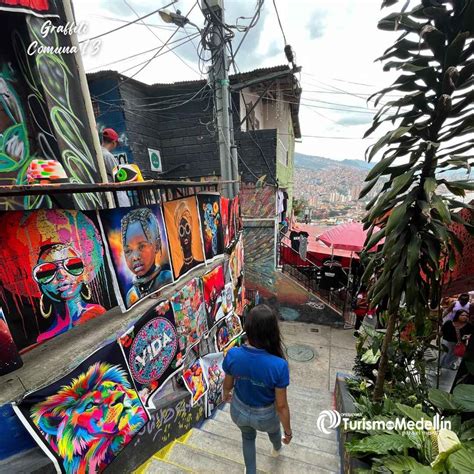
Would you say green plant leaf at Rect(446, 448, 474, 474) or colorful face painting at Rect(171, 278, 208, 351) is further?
colorful face painting at Rect(171, 278, 208, 351)

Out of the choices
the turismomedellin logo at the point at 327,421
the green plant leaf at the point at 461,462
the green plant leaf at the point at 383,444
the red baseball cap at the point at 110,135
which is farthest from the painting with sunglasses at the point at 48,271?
the turismomedellin logo at the point at 327,421

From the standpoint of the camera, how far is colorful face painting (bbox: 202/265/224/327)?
4078 mm

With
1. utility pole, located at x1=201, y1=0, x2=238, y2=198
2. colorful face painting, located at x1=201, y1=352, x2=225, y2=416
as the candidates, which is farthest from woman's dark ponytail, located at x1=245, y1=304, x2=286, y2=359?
utility pole, located at x1=201, y1=0, x2=238, y2=198

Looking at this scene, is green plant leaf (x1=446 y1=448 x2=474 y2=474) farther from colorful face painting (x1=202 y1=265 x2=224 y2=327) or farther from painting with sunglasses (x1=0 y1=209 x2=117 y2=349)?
colorful face painting (x1=202 y1=265 x2=224 y2=327)

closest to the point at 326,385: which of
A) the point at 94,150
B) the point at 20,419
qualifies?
the point at 20,419

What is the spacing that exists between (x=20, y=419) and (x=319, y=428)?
400 cm

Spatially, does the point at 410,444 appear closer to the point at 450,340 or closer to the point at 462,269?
the point at 462,269

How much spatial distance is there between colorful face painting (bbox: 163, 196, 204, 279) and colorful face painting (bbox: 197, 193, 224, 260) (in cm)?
17

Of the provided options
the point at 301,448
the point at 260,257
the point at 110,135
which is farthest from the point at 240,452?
the point at 260,257

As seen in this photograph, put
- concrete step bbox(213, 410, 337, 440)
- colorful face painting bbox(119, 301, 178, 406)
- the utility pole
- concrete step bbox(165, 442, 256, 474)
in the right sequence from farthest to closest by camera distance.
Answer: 1. the utility pole
2. concrete step bbox(213, 410, 337, 440)
3. concrete step bbox(165, 442, 256, 474)
4. colorful face painting bbox(119, 301, 178, 406)

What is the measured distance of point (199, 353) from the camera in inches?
158

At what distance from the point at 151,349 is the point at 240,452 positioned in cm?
171

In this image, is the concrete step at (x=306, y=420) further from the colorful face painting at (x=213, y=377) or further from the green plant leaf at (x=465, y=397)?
the green plant leaf at (x=465, y=397)

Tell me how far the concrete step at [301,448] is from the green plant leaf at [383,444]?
976 millimetres
